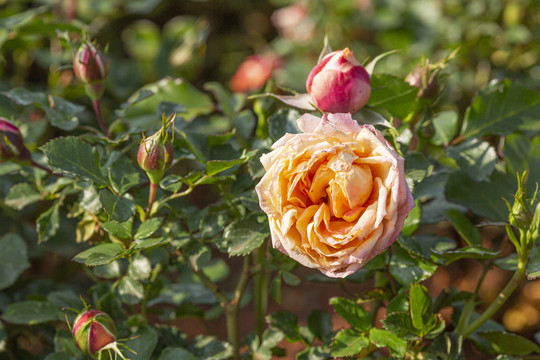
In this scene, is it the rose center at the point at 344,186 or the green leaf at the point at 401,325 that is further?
the green leaf at the point at 401,325

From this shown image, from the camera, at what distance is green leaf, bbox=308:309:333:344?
2.51ft

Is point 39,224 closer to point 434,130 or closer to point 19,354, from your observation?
point 19,354

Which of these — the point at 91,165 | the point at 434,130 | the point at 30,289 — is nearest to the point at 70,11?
the point at 30,289

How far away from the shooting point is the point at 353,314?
26.6 inches

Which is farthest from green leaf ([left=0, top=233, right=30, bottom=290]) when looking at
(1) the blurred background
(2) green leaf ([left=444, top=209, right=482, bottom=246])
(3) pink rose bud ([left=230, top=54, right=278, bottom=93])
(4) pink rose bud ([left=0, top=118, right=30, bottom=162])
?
(3) pink rose bud ([left=230, top=54, right=278, bottom=93])

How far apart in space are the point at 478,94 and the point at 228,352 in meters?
0.51

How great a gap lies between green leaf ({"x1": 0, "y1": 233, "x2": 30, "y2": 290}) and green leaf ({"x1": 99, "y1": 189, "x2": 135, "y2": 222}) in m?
0.28

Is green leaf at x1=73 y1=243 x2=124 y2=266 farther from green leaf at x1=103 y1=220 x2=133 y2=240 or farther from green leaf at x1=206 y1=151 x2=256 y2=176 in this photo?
green leaf at x1=206 y1=151 x2=256 y2=176

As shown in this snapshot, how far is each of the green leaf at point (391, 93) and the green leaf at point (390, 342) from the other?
270 mm

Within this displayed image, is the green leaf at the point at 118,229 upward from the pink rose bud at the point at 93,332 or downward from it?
upward

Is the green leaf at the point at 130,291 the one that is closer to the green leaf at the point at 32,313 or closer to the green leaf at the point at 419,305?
the green leaf at the point at 32,313

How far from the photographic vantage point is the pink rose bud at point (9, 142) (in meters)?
0.69

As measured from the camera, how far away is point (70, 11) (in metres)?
1.35

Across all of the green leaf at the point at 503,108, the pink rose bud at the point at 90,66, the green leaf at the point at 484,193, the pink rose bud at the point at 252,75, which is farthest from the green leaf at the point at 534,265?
the pink rose bud at the point at 252,75
